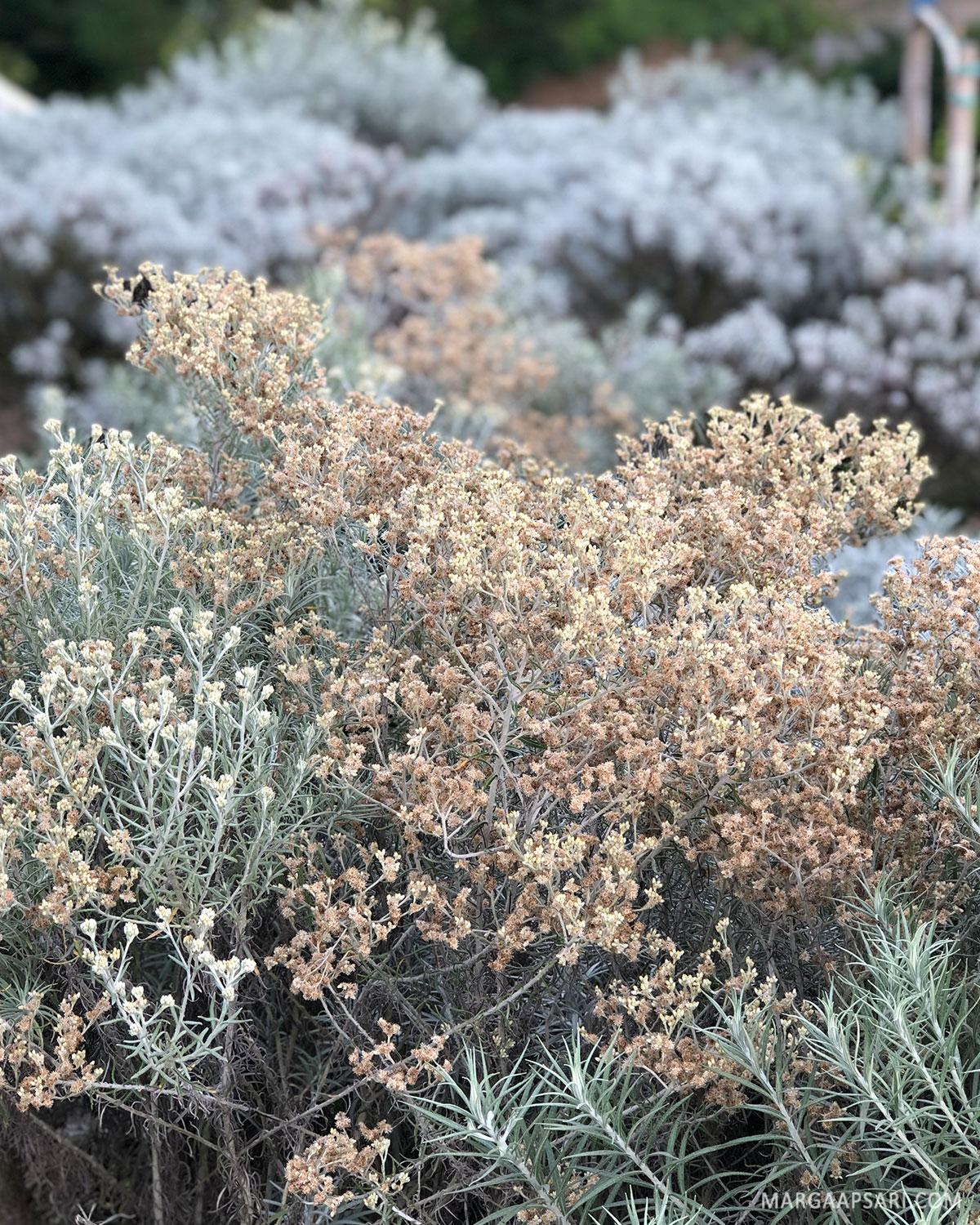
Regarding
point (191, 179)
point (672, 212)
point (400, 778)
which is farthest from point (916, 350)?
point (400, 778)

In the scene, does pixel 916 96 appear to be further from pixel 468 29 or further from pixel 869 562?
pixel 468 29

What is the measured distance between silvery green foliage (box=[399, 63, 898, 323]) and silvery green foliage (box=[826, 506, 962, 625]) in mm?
2785

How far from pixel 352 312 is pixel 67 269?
227 centimetres

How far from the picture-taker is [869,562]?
12.1 ft

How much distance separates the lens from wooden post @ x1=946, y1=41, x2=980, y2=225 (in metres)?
5.96

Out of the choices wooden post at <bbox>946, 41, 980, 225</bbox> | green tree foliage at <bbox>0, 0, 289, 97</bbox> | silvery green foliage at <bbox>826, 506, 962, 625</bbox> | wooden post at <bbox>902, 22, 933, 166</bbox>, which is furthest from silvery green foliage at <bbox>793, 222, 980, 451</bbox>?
green tree foliage at <bbox>0, 0, 289, 97</bbox>

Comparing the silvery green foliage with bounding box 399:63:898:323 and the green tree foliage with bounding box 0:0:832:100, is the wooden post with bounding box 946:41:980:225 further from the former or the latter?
the green tree foliage with bounding box 0:0:832:100

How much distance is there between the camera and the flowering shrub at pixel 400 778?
5.94 feet

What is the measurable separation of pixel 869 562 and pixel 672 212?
10.7 feet

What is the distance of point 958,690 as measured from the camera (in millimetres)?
2080

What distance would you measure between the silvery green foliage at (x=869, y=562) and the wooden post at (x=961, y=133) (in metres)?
2.91

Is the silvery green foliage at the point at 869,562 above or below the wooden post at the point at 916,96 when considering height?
below

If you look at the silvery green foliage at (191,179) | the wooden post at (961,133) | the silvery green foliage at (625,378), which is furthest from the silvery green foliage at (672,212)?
the silvery green foliage at (625,378)

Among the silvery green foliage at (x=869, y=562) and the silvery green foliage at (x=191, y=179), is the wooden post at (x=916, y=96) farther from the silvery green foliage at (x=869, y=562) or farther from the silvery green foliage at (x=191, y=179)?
the silvery green foliage at (x=869, y=562)
